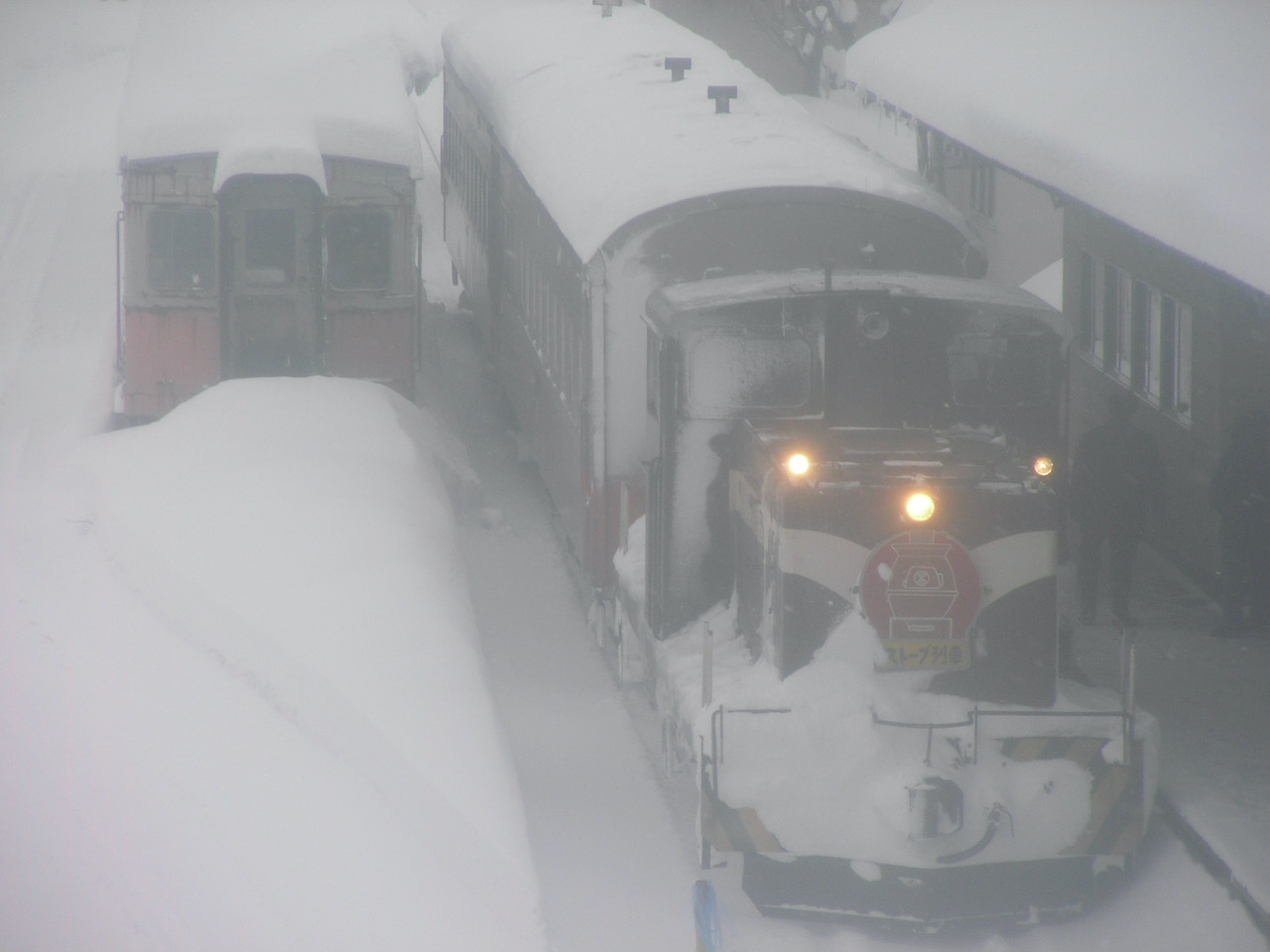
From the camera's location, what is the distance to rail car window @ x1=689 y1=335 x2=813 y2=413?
769 centimetres

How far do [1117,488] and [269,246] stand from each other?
25.1 feet

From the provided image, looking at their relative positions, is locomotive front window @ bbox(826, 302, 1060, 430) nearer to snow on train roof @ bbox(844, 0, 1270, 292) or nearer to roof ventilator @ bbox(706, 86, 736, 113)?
snow on train roof @ bbox(844, 0, 1270, 292)

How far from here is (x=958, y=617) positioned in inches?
271

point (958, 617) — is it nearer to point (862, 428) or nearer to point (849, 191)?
point (862, 428)

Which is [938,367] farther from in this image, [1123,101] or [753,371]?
[1123,101]

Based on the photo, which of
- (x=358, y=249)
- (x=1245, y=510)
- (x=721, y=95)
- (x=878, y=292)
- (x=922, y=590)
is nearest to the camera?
(x=922, y=590)

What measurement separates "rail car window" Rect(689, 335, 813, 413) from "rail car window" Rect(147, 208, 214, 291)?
7660 mm

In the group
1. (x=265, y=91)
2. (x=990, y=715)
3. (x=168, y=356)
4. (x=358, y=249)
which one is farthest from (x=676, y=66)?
(x=990, y=715)

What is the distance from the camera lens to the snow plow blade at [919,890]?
6699 mm

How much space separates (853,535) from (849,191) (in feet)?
8.97

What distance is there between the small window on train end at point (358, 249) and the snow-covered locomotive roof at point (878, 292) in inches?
279

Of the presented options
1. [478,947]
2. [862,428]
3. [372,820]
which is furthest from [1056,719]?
[372,820]

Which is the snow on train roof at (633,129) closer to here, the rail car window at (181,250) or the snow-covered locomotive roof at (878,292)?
the snow-covered locomotive roof at (878,292)

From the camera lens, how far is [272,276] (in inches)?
559
